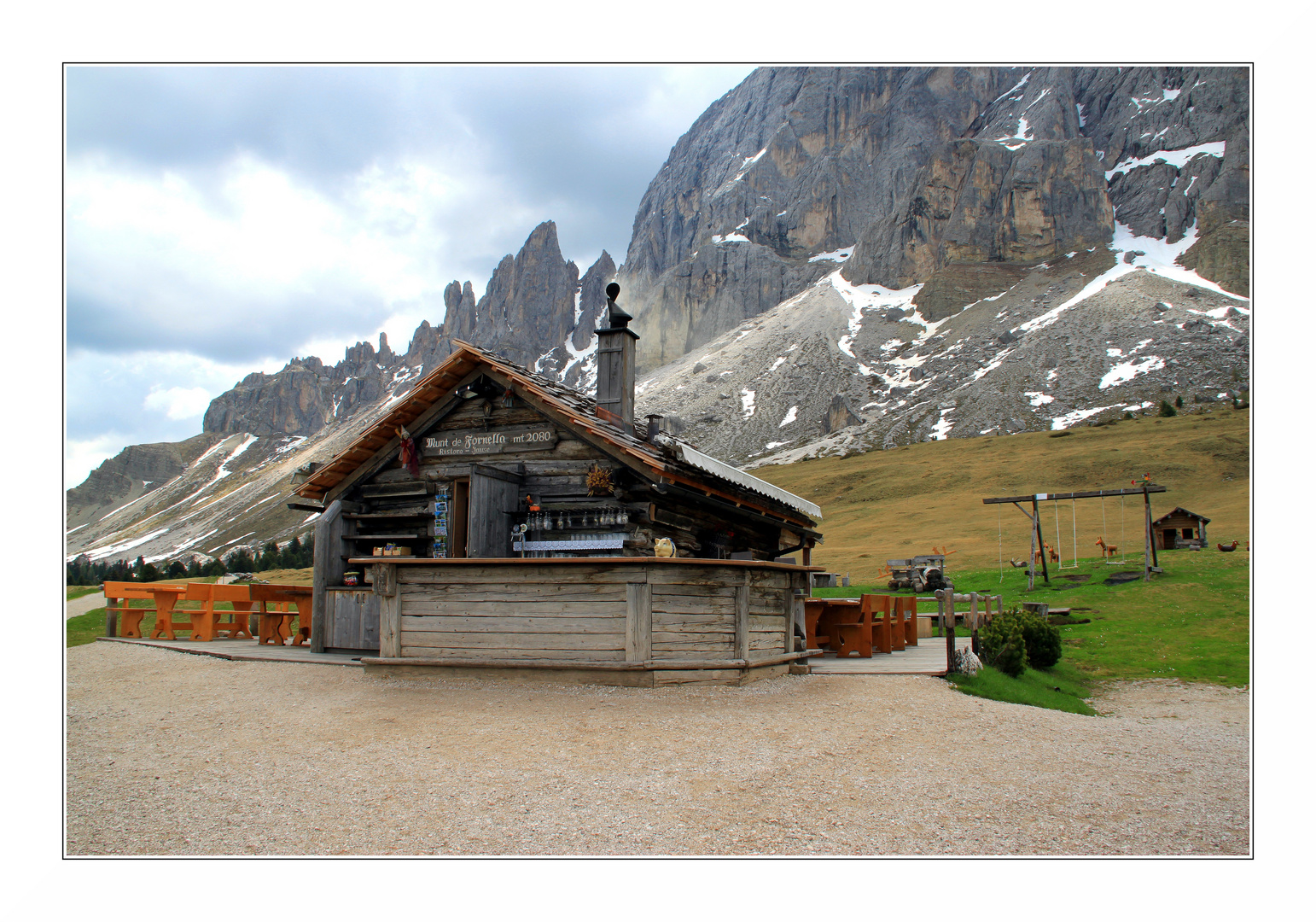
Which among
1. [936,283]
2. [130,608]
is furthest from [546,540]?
[936,283]

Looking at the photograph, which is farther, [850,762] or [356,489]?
[356,489]

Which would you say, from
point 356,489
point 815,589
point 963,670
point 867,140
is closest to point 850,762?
point 963,670

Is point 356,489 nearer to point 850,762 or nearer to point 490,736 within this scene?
point 490,736

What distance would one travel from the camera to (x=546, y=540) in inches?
452

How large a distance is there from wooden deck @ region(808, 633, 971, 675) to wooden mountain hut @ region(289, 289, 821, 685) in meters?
0.68

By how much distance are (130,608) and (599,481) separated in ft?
35.7

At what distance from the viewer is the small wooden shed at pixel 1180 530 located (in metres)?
30.5

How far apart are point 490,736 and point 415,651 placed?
329cm

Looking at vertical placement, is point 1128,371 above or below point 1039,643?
Result: above

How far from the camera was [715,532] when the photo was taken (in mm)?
12828

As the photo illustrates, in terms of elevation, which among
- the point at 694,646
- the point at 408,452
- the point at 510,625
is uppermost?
the point at 408,452

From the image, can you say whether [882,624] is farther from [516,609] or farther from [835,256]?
[835,256]

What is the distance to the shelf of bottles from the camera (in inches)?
434

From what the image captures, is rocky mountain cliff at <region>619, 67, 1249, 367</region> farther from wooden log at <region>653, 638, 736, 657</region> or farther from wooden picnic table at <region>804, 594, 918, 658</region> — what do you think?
wooden log at <region>653, 638, 736, 657</region>
